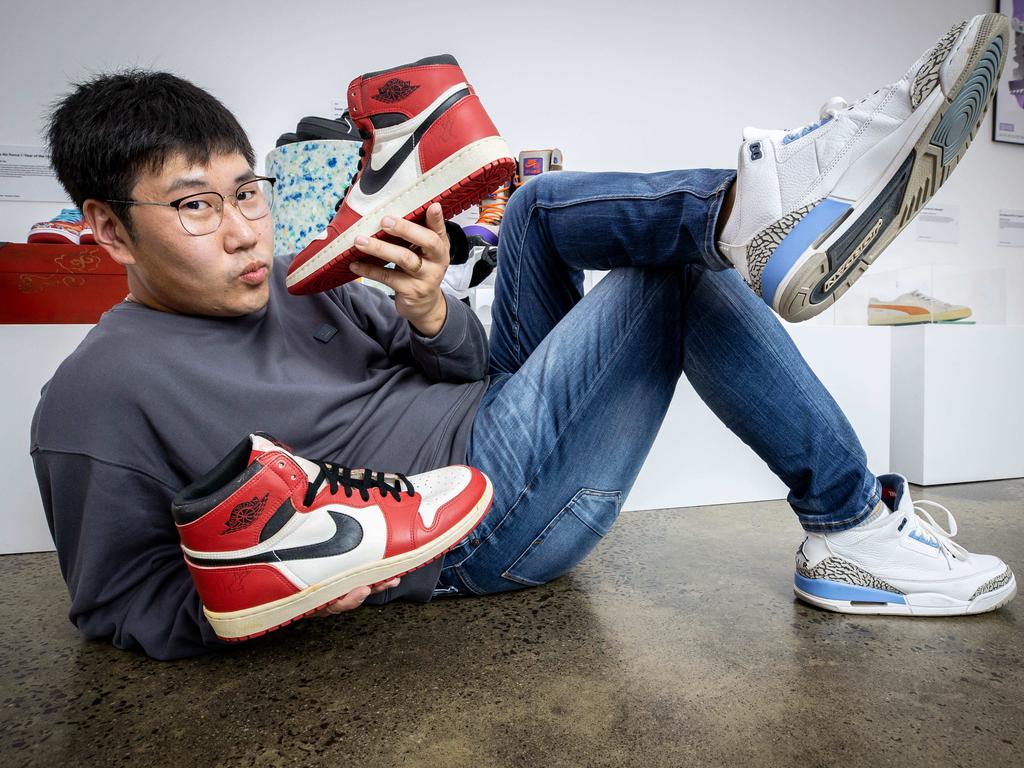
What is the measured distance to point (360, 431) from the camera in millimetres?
728

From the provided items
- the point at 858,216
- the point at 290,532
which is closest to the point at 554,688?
the point at 290,532

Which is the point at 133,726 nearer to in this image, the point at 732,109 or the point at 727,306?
the point at 727,306

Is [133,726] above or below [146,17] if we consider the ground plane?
below

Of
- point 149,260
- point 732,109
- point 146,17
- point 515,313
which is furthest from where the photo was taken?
point 732,109

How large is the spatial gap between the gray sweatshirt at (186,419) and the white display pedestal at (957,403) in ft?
4.34

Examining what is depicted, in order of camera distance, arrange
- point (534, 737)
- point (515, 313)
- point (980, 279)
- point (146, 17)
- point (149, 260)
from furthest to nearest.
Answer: point (980, 279)
point (146, 17)
point (515, 313)
point (149, 260)
point (534, 737)

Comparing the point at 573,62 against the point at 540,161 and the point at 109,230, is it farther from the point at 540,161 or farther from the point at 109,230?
the point at 109,230

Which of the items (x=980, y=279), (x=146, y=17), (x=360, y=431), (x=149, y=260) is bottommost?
(x=980, y=279)

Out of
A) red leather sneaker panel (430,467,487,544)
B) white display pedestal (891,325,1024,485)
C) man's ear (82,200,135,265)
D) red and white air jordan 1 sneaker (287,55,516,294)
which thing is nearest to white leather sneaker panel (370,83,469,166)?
red and white air jordan 1 sneaker (287,55,516,294)

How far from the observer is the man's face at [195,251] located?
0.66 metres

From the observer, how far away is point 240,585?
1.83ft

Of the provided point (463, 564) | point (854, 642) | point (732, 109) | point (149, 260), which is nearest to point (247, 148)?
point (149, 260)

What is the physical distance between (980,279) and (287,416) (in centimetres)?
218

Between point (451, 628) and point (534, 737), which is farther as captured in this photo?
point (451, 628)
